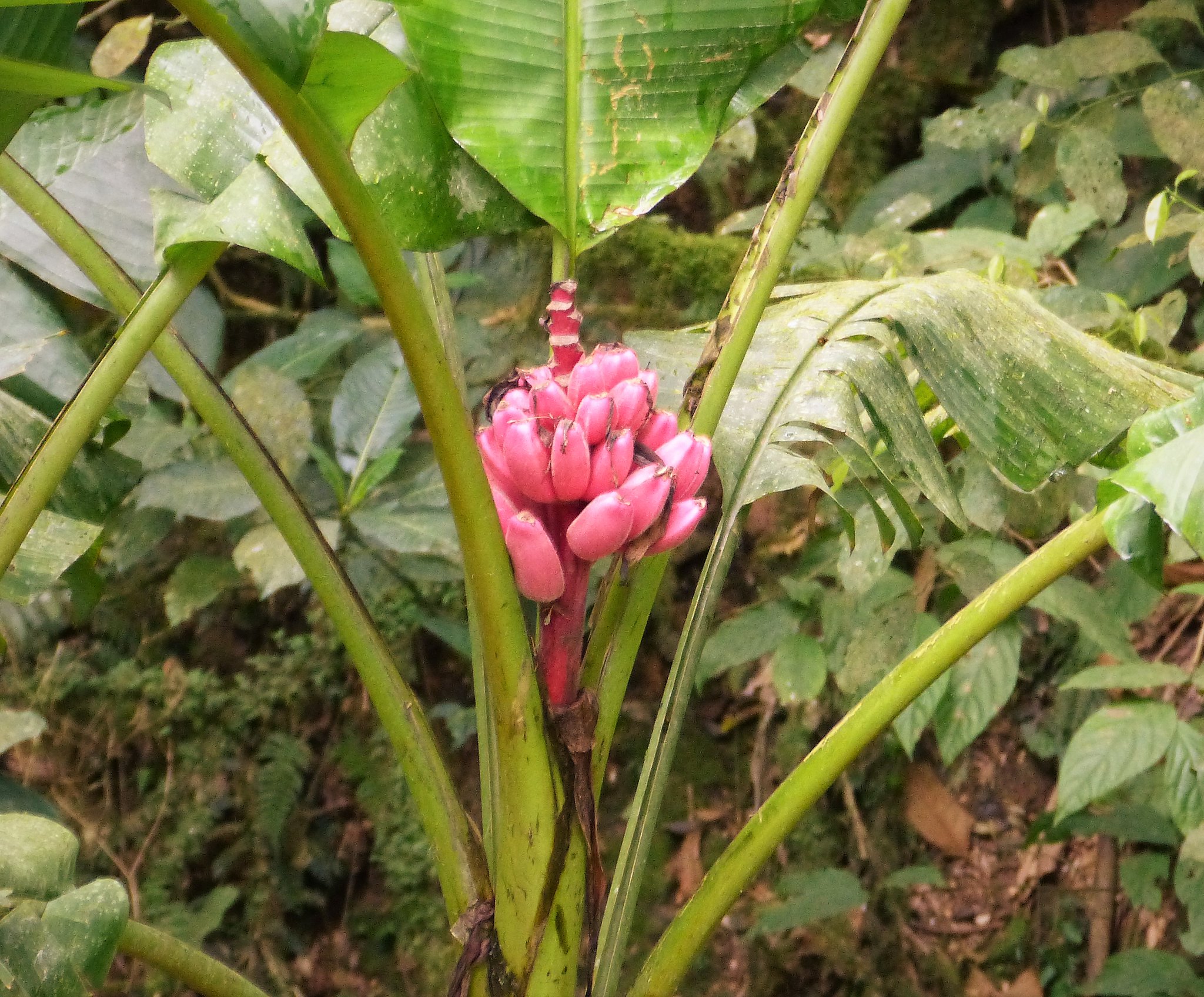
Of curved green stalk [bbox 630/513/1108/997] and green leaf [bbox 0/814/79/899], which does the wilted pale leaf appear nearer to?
green leaf [bbox 0/814/79/899]

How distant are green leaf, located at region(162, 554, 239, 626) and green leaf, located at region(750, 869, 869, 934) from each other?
89cm

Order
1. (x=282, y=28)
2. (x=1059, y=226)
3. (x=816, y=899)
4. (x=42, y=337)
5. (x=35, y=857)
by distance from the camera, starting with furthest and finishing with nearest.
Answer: (x=816, y=899) < (x=1059, y=226) < (x=42, y=337) < (x=35, y=857) < (x=282, y=28)

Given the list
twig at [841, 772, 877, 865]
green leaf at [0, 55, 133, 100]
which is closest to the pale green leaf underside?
green leaf at [0, 55, 133, 100]

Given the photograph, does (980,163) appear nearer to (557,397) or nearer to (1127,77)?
(1127,77)

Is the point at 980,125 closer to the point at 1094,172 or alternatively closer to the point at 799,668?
the point at 1094,172

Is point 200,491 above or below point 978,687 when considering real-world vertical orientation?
above

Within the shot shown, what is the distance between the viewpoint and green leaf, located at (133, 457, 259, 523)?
3.53ft

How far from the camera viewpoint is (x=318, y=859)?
1.70 metres

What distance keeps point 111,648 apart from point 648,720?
96 centimetres

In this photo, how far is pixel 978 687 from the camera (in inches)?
42.5

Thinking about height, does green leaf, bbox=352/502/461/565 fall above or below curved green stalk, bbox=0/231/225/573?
below

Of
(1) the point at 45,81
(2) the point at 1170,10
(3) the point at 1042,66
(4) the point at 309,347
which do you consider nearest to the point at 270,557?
(4) the point at 309,347

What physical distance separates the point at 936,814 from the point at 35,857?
152 centimetres

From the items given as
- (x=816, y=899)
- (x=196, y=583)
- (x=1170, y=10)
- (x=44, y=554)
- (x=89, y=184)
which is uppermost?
(x=89, y=184)
